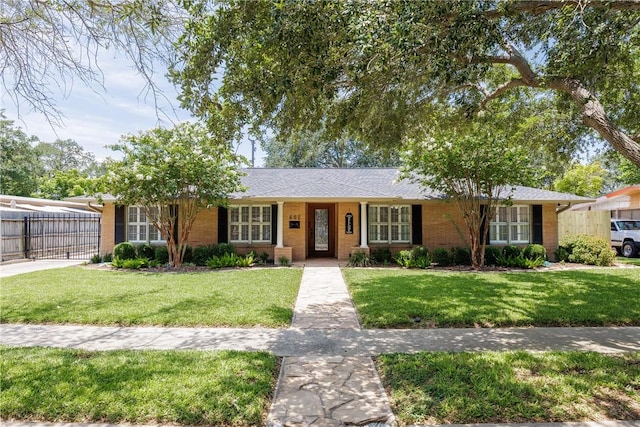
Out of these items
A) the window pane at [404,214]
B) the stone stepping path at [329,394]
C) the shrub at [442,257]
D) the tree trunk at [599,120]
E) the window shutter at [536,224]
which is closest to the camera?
the stone stepping path at [329,394]

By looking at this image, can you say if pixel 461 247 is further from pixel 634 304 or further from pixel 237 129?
pixel 237 129

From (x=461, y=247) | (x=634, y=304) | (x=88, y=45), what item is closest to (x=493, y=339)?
(x=634, y=304)

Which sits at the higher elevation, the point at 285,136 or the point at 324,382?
the point at 285,136

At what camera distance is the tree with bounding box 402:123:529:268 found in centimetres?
1151

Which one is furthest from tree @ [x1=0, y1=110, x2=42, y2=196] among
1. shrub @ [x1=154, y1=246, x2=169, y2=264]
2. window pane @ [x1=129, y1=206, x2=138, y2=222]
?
shrub @ [x1=154, y1=246, x2=169, y2=264]

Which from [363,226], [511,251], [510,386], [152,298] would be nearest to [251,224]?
[363,226]

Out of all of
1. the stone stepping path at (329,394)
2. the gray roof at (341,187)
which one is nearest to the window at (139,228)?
the gray roof at (341,187)

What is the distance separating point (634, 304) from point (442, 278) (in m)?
4.20

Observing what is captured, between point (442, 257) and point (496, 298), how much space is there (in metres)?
5.60

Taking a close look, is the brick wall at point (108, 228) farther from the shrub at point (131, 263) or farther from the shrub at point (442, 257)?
the shrub at point (442, 257)

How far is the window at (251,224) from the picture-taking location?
1483 centimetres

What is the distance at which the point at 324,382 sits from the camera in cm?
403

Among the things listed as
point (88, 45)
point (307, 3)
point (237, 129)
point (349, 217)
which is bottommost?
point (349, 217)

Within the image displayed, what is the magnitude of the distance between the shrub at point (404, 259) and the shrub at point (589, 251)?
6542mm
